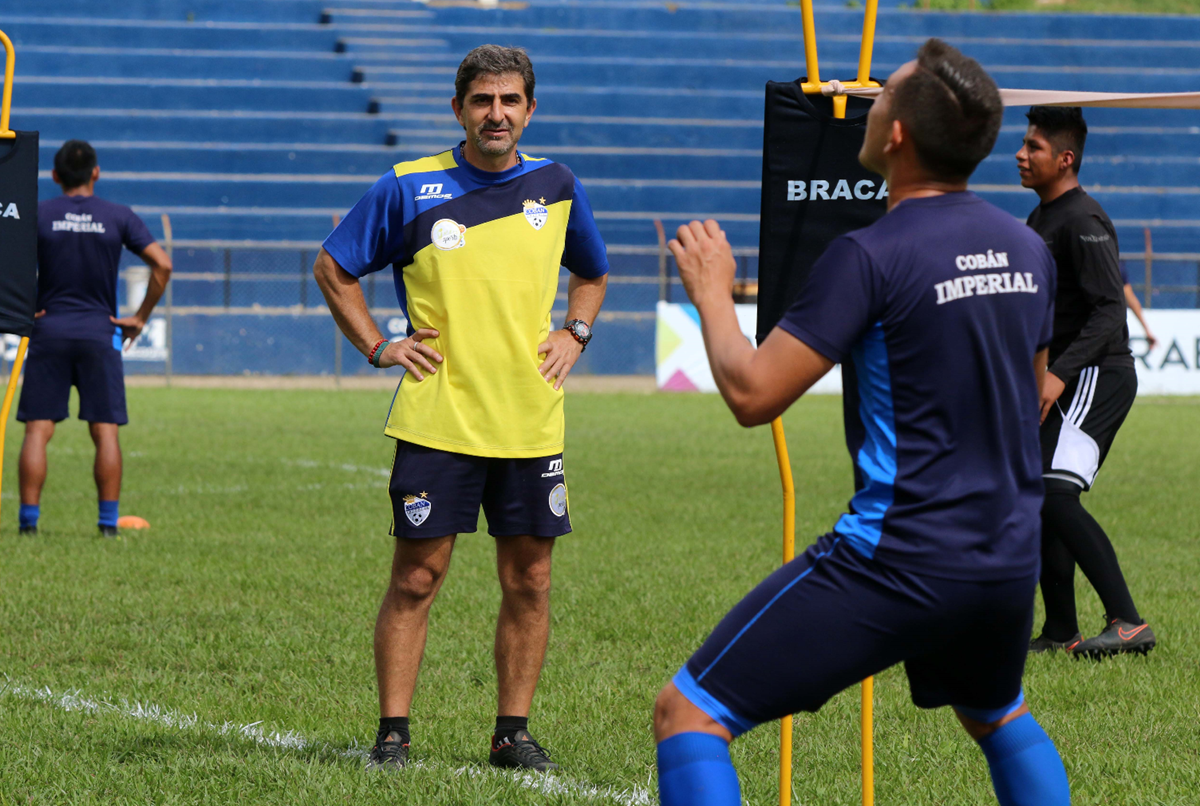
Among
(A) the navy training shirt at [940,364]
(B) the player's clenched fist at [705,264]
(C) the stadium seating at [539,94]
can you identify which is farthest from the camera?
(C) the stadium seating at [539,94]

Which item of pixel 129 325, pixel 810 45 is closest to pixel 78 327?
pixel 129 325

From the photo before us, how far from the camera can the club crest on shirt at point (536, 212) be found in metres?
3.80

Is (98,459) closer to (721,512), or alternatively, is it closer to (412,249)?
(721,512)

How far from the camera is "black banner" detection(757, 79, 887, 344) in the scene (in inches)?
127

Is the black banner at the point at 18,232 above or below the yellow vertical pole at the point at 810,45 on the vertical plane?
below

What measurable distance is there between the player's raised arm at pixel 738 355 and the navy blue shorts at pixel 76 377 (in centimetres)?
596

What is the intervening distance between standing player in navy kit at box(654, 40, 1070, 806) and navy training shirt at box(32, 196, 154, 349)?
6102mm

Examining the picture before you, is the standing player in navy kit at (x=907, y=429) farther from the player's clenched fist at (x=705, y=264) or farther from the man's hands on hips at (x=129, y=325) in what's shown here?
the man's hands on hips at (x=129, y=325)

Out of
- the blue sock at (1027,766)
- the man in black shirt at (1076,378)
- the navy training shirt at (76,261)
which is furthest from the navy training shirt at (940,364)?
the navy training shirt at (76,261)

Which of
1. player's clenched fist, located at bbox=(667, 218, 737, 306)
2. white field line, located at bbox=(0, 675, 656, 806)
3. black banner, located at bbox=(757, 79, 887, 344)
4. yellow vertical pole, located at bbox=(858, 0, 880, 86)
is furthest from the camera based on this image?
white field line, located at bbox=(0, 675, 656, 806)

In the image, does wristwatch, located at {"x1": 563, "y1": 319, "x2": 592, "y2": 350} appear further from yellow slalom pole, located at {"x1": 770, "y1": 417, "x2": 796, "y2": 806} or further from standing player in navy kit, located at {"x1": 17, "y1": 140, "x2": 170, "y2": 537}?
standing player in navy kit, located at {"x1": 17, "y1": 140, "x2": 170, "y2": 537}

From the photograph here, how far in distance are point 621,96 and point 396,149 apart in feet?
19.5

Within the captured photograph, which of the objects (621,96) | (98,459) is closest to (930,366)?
(98,459)

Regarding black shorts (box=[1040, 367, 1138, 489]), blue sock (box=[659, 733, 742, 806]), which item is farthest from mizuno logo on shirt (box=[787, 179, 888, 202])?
black shorts (box=[1040, 367, 1138, 489])
